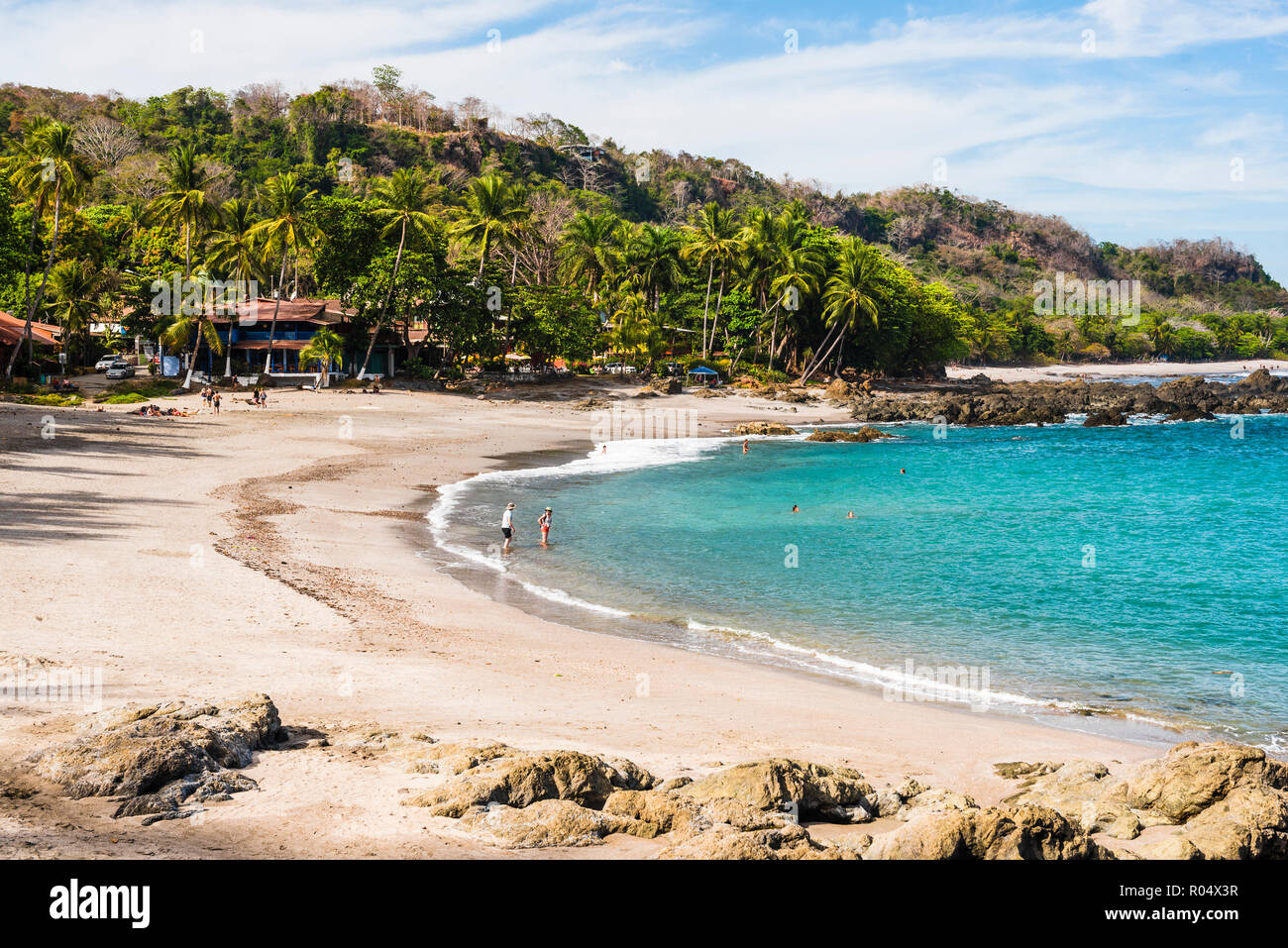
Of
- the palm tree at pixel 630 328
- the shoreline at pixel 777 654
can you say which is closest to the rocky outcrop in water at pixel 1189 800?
the shoreline at pixel 777 654

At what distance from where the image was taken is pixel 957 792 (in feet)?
32.9

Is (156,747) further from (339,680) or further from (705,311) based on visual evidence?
(705,311)

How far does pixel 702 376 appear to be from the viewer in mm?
80312

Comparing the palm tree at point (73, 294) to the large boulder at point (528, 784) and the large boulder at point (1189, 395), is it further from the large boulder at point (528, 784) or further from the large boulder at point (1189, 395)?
the large boulder at point (1189, 395)

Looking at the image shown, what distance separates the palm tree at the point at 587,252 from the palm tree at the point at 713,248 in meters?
7.42

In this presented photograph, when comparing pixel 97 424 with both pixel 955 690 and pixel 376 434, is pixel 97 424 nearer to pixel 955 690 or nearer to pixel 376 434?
pixel 376 434

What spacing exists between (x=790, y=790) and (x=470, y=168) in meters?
148

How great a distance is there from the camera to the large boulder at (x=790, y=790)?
27.7 ft

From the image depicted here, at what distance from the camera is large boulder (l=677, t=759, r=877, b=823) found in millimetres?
8438

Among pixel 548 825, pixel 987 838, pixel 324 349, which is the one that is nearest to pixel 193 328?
pixel 324 349

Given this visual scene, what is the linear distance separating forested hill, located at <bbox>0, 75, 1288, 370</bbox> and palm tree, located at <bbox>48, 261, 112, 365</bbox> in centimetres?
2485

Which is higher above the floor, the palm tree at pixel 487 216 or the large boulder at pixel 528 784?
the palm tree at pixel 487 216

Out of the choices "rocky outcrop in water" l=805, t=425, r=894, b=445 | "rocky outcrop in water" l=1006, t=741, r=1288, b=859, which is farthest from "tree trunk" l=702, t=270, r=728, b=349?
"rocky outcrop in water" l=1006, t=741, r=1288, b=859
